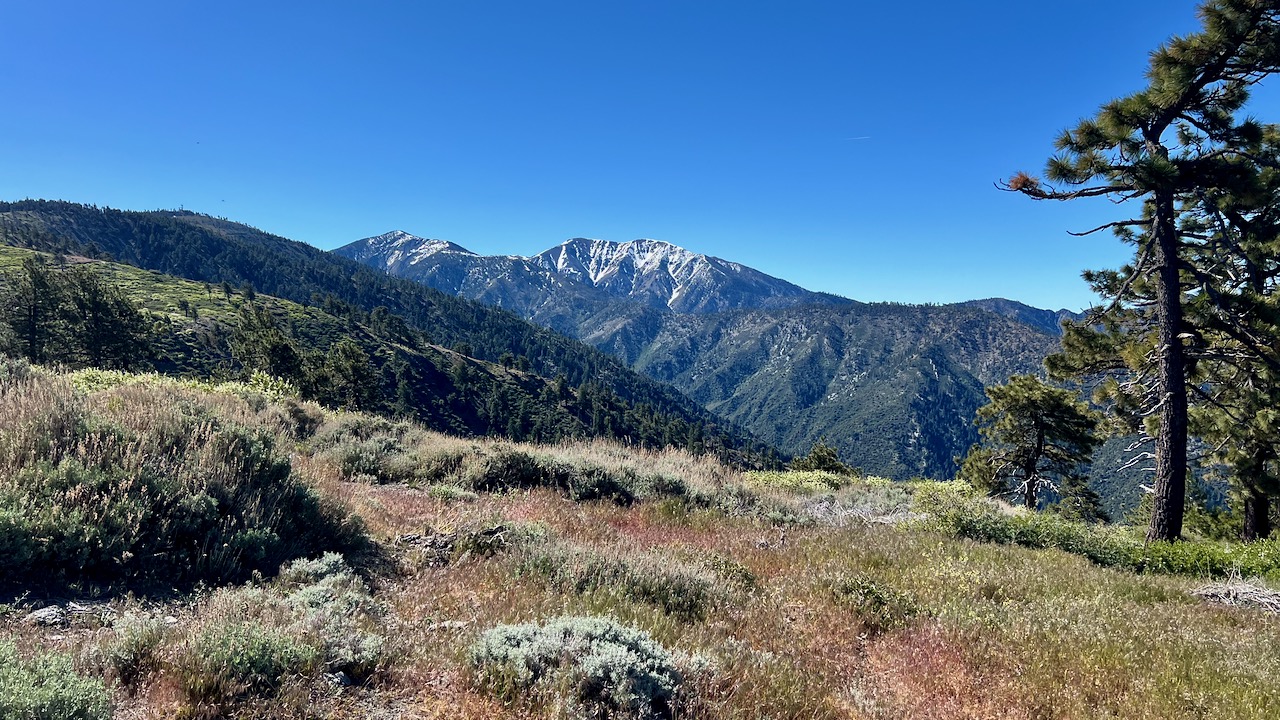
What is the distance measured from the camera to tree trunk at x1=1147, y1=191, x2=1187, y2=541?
1002cm

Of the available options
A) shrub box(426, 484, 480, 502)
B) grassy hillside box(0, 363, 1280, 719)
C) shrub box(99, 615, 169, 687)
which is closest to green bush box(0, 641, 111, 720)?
grassy hillside box(0, 363, 1280, 719)

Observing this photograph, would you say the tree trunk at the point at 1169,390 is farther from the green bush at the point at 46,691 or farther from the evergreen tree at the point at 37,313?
the evergreen tree at the point at 37,313

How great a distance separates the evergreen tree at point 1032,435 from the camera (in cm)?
2248

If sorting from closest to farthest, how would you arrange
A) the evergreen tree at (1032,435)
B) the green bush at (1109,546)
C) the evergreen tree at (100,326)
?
the green bush at (1109,546) → the evergreen tree at (1032,435) → the evergreen tree at (100,326)

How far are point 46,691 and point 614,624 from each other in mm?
2661

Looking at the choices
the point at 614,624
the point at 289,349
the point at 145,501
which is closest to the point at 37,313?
the point at 289,349

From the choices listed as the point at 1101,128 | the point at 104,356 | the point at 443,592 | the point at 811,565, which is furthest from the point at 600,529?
the point at 104,356

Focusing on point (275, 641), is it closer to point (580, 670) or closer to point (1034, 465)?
point (580, 670)

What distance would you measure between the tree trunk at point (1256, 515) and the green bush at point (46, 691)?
2294cm

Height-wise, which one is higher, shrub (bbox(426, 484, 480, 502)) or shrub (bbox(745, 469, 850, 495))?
shrub (bbox(426, 484, 480, 502))

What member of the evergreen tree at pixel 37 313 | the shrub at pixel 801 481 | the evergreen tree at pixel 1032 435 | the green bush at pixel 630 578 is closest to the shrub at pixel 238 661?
the green bush at pixel 630 578

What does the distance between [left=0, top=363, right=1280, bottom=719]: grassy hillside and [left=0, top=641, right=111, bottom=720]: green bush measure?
11mm

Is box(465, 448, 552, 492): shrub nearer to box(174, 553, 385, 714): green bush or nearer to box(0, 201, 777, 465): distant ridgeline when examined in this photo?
box(174, 553, 385, 714): green bush

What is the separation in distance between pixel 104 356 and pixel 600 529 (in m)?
54.4
